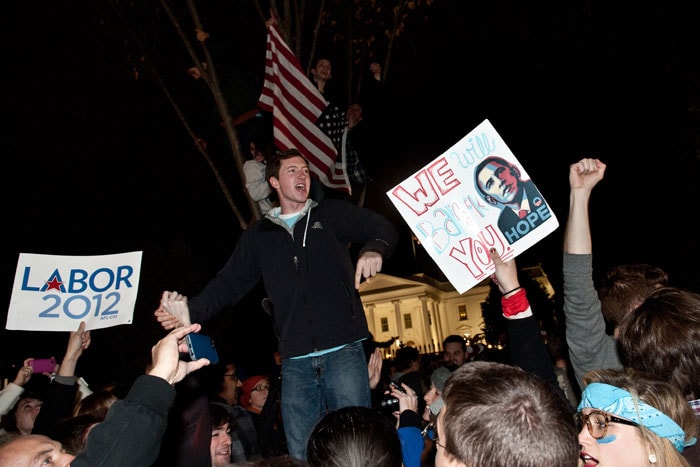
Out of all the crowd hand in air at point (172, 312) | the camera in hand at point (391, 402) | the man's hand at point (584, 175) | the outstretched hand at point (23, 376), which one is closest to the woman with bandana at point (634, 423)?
the man's hand at point (584, 175)

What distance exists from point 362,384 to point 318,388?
32 centimetres

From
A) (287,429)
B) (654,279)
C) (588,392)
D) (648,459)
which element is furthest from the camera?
(287,429)

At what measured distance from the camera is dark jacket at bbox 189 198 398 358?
423 centimetres

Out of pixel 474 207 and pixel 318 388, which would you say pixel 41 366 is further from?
pixel 474 207

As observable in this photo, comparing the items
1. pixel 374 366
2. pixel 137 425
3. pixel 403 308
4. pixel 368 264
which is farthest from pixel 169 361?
pixel 403 308

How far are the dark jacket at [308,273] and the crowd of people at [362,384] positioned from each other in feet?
0.04

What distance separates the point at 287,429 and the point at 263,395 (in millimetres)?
3566

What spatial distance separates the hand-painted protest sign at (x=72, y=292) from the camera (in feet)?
19.6

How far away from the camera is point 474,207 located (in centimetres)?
433

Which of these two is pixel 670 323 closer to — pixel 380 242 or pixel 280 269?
pixel 380 242

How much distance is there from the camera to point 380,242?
4.21 metres

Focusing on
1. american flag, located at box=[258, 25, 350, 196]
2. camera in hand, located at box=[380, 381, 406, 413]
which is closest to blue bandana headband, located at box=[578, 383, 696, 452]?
camera in hand, located at box=[380, 381, 406, 413]

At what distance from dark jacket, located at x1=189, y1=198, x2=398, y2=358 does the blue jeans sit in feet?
0.36

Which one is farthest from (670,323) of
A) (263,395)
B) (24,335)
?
(24,335)
